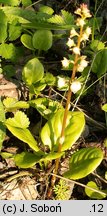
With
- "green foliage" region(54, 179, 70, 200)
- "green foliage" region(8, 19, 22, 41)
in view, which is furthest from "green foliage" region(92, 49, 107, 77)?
"green foliage" region(54, 179, 70, 200)

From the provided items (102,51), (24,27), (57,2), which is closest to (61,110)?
(102,51)

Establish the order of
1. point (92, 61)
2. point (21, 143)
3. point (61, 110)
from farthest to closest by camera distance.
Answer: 1. point (92, 61)
2. point (21, 143)
3. point (61, 110)

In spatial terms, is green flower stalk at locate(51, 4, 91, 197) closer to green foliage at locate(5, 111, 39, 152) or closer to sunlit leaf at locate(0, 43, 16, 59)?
green foliage at locate(5, 111, 39, 152)

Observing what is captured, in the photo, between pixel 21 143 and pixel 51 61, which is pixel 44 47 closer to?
pixel 51 61

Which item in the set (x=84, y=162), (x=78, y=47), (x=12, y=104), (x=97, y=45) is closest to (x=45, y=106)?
(x=12, y=104)

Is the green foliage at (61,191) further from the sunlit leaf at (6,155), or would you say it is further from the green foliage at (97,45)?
the green foliage at (97,45)

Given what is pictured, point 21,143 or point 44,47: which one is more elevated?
point 44,47
